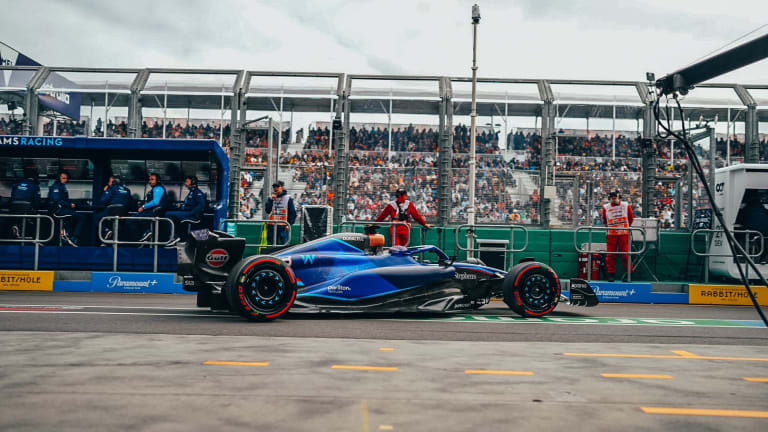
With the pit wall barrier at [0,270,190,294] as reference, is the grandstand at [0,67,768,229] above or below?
above

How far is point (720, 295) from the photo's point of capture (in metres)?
13.6

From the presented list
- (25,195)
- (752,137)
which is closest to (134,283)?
(25,195)

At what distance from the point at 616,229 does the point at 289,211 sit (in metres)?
7.55

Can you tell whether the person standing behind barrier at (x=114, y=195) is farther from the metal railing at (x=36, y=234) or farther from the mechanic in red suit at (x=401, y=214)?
the mechanic in red suit at (x=401, y=214)

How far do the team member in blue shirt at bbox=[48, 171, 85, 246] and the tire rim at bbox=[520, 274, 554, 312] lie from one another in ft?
35.6

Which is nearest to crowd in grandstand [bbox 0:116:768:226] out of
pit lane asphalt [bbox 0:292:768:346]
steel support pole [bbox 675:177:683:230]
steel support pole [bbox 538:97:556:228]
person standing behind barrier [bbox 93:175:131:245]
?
steel support pole [bbox 538:97:556:228]

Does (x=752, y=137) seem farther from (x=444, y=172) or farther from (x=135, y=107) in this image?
(x=135, y=107)

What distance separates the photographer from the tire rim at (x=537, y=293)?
868 cm

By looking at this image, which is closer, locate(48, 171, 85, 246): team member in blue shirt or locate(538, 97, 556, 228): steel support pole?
locate(48, 171, 85, 246): team member in blue shirt

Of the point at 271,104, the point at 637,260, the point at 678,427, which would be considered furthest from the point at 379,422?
the point at 271,104

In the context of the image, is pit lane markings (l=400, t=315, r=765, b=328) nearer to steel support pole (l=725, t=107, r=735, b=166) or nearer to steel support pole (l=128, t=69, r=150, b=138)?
steel support pole (l=725, t=107, r=735, b=166)

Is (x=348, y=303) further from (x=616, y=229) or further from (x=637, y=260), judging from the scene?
(x=637, y=260)

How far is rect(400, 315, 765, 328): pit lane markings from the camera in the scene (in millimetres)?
8312

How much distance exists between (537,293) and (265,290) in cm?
378
